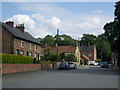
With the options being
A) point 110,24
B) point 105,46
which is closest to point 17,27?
point 110,24

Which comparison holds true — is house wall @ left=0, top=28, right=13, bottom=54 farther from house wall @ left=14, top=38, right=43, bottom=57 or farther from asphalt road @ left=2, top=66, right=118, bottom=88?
asphalt road @ left=2, top=66, right=118, bottom=88

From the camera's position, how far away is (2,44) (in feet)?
130

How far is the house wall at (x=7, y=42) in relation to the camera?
39188 millimetres

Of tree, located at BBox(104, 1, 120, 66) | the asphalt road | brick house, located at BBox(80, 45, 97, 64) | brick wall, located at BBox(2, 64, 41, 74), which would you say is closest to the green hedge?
brick wall, located at BBox(2, 64, 41, 74)

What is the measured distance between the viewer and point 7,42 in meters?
39.4

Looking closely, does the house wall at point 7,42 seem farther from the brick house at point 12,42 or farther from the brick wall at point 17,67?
the brick wall at point 17,67

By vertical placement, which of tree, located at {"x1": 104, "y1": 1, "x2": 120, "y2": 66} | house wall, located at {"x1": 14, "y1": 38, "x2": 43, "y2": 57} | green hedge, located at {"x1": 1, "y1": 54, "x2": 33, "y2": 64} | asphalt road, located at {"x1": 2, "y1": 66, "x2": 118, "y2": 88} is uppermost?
tree, located at {"x1": 104, "y1": 1, "x2": 120, "y2": 66}

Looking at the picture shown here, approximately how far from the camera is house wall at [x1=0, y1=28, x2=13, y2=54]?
39.2 meters

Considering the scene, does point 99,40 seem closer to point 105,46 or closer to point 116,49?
point 105,46

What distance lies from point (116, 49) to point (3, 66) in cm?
2357

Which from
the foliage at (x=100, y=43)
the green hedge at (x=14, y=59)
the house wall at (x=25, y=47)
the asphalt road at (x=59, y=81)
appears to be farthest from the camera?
the foliage at (x=100, y=43)

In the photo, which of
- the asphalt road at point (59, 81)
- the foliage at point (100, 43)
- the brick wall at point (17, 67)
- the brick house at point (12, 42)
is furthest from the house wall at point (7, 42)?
the foliage at point (100, 43)

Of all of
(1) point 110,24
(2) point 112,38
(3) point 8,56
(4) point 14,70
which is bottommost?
(4) point 14,70

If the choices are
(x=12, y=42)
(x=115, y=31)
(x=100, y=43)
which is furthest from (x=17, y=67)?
(x=100, y=43)
